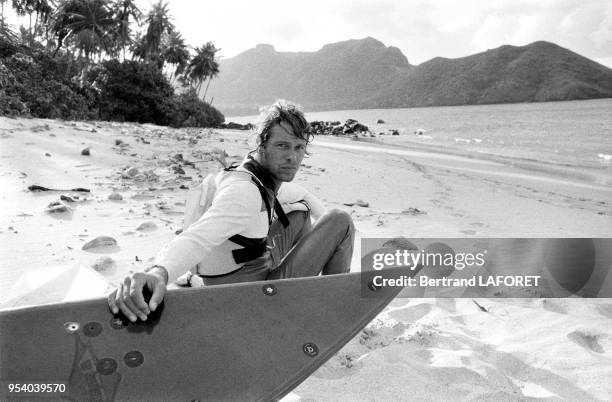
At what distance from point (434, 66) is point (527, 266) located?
147420 millimetres

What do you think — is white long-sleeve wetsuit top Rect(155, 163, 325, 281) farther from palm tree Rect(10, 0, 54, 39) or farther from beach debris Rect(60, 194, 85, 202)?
palm tree Rect(10, 0, 54, 39)

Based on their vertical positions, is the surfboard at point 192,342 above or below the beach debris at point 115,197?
above

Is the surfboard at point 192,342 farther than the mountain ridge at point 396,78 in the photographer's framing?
No

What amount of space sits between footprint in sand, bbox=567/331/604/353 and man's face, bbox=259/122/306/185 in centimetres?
209

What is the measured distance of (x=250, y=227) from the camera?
2.15 meters

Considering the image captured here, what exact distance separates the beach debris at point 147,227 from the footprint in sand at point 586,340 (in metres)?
3.71

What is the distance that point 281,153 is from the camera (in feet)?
7.63

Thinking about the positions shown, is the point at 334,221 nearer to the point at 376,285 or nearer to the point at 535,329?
the point at 376,285

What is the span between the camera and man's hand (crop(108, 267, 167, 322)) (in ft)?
5.41

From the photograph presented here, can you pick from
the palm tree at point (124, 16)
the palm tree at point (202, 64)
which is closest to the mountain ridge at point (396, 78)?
the palm tree at point (202, 64)

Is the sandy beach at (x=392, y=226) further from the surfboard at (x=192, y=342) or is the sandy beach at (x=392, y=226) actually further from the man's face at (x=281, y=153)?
the man's face at (x=281, y=153)

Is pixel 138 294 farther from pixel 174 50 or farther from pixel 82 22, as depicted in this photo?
pixel 174 50

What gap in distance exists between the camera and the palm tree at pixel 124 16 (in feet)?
104

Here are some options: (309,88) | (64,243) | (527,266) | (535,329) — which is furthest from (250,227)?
(309,88)
